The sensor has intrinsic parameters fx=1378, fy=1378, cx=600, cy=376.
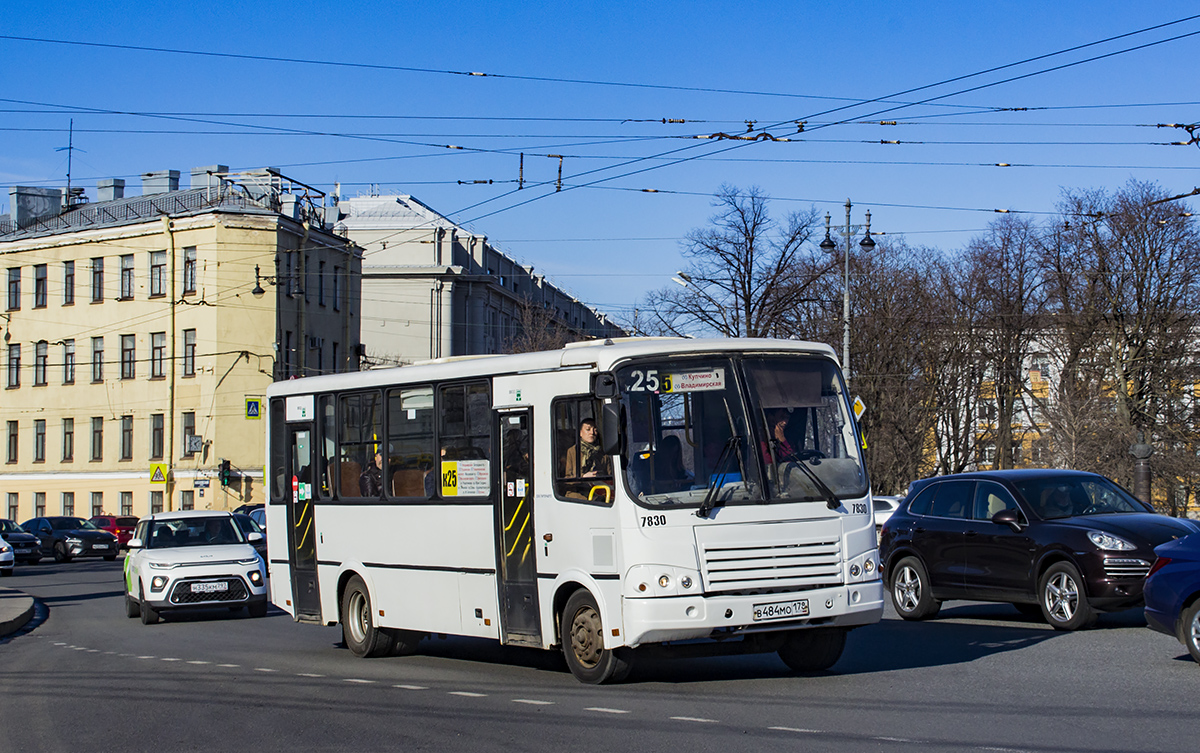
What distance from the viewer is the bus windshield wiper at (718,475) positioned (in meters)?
10.2

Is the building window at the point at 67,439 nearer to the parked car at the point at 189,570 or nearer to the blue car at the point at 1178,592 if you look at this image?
the parked car at the point at 189,570

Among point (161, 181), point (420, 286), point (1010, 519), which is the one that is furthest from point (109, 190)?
point (1010, 519)

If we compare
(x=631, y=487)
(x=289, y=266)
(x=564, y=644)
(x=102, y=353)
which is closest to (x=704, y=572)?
(x=631, y=487)

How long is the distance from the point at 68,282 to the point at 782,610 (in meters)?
56.6

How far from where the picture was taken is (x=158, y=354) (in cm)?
5766

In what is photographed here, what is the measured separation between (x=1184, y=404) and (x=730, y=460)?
40.6m

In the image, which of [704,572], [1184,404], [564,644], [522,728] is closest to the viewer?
[522,728]

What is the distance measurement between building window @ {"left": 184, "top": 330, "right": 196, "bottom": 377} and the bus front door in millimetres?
42994

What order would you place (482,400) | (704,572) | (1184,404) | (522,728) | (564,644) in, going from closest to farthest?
(522,728) → (704,572) → (564,644) → (482,400) → (1184,404)

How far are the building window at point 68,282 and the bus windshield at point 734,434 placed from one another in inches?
2177

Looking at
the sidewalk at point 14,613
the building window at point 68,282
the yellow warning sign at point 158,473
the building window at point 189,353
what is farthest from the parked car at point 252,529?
the building window at point 68,282

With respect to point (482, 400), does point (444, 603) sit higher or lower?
lower

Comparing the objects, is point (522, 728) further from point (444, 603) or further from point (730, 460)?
point (444, 603)

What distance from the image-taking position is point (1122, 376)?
48.8m
